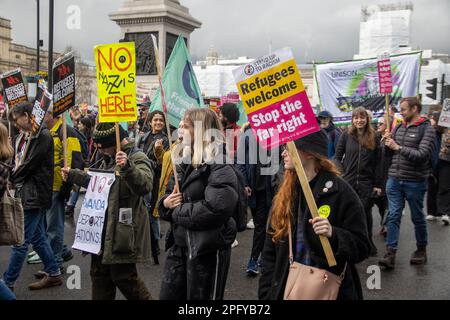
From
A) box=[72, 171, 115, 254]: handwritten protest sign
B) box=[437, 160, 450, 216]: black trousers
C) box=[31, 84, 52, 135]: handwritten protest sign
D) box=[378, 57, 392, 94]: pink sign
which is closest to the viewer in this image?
box=[72, 171, 115, 254]: handwritten protest sign

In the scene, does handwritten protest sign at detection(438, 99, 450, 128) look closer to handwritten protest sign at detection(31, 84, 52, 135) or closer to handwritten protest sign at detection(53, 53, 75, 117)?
handwritten protest sign at detection(53, 53, 75, 117)

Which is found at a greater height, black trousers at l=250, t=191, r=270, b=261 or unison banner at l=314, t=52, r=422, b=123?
unison banner at l=314, t=52, r=422, b=123

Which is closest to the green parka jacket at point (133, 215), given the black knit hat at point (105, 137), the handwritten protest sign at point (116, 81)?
the black knit hat at point (105, 137)

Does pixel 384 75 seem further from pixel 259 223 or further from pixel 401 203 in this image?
pixel 259 223

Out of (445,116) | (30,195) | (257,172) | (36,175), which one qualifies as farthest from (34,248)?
(445,116)

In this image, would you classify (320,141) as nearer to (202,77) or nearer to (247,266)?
(247,266)

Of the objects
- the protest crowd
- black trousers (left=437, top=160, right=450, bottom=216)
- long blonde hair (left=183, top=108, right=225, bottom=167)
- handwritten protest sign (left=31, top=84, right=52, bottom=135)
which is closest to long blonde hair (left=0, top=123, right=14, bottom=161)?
the protest crowd

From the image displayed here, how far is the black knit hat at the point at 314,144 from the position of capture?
10.1ft

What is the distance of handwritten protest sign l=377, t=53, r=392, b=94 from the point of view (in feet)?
21.7

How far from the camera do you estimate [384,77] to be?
6695mm

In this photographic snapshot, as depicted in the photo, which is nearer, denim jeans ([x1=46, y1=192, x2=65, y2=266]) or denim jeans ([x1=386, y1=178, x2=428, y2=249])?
denim jeans ([x1=46, y1=192, x2=65, y2=266])

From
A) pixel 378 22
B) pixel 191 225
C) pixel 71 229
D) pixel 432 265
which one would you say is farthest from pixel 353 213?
pixel 378 22

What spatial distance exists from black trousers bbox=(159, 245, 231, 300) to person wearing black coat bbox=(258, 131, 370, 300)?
59cm

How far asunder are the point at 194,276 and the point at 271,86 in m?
1.37
